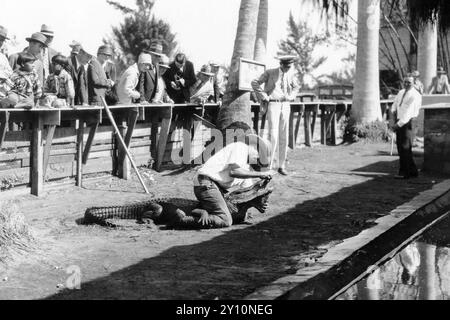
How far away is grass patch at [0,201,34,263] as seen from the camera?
6.36 m

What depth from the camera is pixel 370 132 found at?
18.1 m

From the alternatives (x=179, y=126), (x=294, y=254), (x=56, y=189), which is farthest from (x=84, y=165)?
(x=294, y=254)

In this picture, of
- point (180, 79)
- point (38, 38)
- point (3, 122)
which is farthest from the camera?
point (180, 79)

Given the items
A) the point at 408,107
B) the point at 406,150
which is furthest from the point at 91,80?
the point at 406,150

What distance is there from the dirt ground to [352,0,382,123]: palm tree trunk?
605cm

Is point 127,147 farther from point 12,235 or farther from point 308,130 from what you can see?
point 308,130

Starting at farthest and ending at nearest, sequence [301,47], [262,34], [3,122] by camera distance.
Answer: [301,47] < [262,34] < [3,122]

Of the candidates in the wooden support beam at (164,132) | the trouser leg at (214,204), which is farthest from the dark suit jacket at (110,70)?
the trouser leg at (214,204)

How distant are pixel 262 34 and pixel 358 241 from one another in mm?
11605

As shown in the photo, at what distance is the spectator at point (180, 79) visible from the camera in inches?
507

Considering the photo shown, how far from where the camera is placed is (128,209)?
8.41 m

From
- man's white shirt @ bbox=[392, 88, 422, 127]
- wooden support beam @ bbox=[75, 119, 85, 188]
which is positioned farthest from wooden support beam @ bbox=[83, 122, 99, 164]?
man's white shirt @ bbox=[392, 88, 422, 127]

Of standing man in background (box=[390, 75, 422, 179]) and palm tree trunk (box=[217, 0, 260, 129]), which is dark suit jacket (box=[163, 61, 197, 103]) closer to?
palm tree trunk (box=[217, 0, 260, 129])

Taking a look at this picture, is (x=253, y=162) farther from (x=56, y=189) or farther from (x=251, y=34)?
(x=251, y=34)
